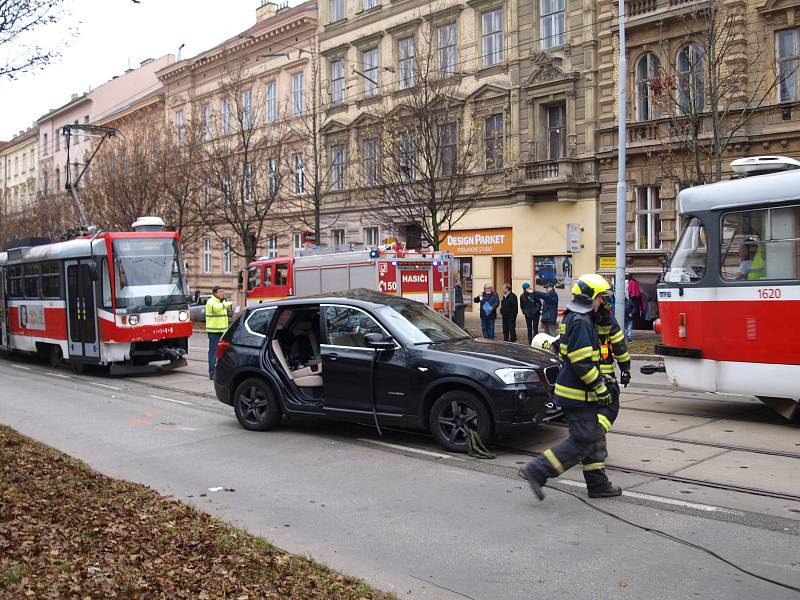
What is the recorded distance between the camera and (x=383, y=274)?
61.7 feet

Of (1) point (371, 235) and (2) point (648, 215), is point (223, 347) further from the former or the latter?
(1) point (371, 235)

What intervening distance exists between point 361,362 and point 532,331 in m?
12.8

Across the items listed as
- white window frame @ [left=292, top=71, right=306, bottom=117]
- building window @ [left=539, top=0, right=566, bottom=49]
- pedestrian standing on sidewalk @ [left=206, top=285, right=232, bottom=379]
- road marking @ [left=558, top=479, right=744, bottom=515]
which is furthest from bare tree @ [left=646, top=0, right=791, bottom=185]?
white window frame @ [left=292, top=71, right=306, bottom=117]

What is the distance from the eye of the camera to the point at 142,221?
17.3 meters

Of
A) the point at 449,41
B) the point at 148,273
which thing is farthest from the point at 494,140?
the point at 148,273

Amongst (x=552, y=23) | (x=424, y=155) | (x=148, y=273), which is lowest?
(x=148, y=273)

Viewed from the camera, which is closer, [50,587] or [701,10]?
[50,587]

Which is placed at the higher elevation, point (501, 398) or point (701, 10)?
point (701, 10)

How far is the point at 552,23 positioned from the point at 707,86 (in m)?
8.94

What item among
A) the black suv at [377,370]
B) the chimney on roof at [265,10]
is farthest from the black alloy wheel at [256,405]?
Answer: the chimney on roof at [265,10]

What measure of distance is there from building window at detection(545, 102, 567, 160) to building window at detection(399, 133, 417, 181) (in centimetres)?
642

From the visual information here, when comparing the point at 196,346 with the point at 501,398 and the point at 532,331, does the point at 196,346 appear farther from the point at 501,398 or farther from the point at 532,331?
the point at 501,398

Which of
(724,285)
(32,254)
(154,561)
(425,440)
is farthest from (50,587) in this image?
(32,254)

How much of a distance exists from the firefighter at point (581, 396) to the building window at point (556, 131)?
70.5ft
